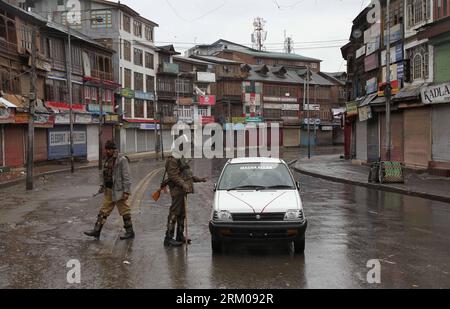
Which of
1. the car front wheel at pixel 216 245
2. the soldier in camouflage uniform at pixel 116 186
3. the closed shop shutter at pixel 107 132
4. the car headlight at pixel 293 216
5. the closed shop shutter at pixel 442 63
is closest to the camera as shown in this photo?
the car headlight at pixel 293 216

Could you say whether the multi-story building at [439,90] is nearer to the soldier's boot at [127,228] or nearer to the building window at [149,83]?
the soldier's boot at [127,228]

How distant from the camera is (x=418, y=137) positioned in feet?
83.0

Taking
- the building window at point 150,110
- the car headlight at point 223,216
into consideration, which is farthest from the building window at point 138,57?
the car headlight at point 223,216

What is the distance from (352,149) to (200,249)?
33933 mm

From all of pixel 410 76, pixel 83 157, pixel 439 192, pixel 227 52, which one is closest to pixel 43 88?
pixel 83 157

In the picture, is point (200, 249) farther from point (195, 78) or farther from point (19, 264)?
point (195, 78)

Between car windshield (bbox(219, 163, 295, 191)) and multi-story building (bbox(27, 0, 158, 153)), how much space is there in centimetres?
4726

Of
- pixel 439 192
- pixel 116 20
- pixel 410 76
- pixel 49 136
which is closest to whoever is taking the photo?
pixel 439 192

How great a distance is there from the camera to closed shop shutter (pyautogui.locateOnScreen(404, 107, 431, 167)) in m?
24.4

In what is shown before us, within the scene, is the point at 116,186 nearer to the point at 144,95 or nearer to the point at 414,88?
the point at 414,88

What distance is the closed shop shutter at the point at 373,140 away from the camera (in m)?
31.8

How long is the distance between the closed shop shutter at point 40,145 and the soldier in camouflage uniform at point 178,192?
3010 centimetres

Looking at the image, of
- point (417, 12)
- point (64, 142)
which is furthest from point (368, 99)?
point (64, 142)

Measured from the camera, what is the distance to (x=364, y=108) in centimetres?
3225
